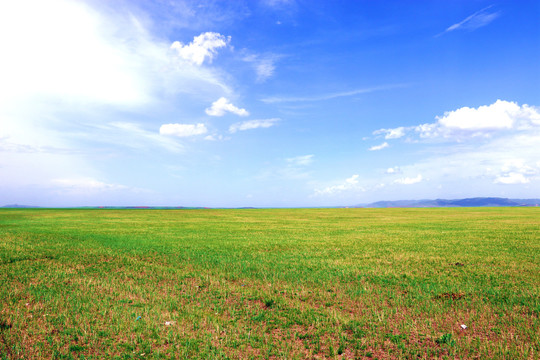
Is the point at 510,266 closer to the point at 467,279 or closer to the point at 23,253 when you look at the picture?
the point at 467,279

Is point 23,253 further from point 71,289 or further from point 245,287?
point 245,287

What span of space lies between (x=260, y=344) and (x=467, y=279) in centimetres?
1068

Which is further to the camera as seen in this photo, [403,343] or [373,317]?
[373,317]

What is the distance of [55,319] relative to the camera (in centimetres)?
863

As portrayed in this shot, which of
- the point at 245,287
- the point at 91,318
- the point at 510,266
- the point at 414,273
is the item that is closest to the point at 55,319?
the point at 91,318

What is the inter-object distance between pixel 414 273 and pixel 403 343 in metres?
7.55

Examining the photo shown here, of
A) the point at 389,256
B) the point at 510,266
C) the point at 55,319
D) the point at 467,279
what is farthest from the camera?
the point at 389,256

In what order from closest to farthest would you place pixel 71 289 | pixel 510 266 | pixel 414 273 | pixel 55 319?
pixel 55 319
pixel 71 289
pixel 414 273
pixel 510 266

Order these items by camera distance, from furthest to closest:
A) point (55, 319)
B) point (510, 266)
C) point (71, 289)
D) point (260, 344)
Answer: point (510, 266) < point (71, 289) < point (55, 319) < point (260, 344)

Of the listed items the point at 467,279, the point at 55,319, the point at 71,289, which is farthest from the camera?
the point at 467,279

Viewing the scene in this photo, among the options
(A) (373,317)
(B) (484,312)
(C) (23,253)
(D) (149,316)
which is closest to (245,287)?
(D) (149,316)

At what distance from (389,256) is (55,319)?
17067mm

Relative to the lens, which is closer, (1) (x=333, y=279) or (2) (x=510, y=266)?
(1) (x=333, y=279)

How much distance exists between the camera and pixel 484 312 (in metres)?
9.04
